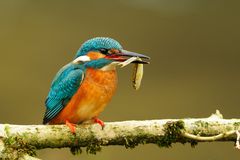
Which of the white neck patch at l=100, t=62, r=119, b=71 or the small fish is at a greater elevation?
the white neck patch at l=100, t=62, r=119, b=71

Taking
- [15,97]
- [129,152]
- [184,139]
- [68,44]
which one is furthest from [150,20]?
[184,139]

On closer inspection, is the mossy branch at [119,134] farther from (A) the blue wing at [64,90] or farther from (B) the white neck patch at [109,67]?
(B) the white neck patch at [109,67]

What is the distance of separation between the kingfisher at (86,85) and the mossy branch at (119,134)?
1.14ft

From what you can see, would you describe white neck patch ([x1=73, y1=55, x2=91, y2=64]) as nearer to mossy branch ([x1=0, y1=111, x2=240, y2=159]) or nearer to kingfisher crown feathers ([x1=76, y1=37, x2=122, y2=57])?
kingfisher crown feathers ([x1=76, y1=37, x2=122, y2=57])

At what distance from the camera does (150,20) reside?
10.4 meters

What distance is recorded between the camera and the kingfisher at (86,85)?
459 cm

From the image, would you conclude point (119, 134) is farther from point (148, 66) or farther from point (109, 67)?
point (148, 66)

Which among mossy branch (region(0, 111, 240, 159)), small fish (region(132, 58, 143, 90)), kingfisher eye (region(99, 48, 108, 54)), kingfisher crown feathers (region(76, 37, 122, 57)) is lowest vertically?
mossy branch (region(0, 111, 240, 159))

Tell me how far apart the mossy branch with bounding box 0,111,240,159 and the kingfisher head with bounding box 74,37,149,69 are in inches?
20.4

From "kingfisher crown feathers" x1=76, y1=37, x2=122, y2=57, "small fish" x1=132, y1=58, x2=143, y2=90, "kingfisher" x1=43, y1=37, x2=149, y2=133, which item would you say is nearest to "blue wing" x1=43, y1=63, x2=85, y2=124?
"kingfisher" x1=43, y1=37, x2=149, y2=133

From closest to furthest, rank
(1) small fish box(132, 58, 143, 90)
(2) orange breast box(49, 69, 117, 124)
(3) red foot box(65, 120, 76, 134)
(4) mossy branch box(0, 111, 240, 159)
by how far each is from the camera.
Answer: (4) mossy branch box(0, 111, 240, 159) → (3) red foot box(65, 120, 76, 134) → (1) small fish box(132, 58, 143, 90) → (2) orange breast box(49, 69, 117, 124)

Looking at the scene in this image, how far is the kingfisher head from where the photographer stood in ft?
15.1

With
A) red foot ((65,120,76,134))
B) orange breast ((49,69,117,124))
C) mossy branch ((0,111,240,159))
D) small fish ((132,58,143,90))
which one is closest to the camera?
mossy branch ((0,111,240,159))

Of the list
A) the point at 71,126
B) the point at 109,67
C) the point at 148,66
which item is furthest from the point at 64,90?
the point at 148,66
